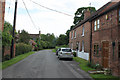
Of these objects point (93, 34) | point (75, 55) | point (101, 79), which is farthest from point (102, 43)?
point (75, 55)

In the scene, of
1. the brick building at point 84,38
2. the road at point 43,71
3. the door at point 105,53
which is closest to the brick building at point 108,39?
the door at point 105,53

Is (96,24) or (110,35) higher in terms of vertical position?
(96,24)

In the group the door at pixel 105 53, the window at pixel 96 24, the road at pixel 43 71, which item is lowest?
the road at pixel 43 71

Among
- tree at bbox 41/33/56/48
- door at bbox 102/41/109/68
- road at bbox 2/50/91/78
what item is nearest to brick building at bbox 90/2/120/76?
door at bbox 102/41/109/68

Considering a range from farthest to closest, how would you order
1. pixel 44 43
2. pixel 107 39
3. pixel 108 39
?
pixel 44 43
pixel 107 39
pixel 108 39

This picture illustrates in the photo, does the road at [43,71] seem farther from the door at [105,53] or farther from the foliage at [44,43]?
the foliage at [44,43]

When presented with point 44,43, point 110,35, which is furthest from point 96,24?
point 44,43

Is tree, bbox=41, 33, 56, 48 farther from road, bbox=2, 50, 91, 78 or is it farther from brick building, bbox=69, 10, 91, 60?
road, bbox=2, 50, 91, 78

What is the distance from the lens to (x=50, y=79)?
767 cm

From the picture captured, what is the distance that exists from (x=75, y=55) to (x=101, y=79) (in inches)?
590

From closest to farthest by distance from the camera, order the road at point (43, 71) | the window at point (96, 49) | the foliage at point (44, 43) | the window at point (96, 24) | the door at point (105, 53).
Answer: the road at point (43, 71)
the door at point (105, 53)
the window at point (96, 49)
the window at point (96, 24)
the foliage at point (44, 43)

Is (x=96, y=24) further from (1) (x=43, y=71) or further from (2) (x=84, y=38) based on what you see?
(2) (x=84, y=38)

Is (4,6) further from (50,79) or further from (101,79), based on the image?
(101,79)

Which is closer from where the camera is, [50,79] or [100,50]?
[50,79]
